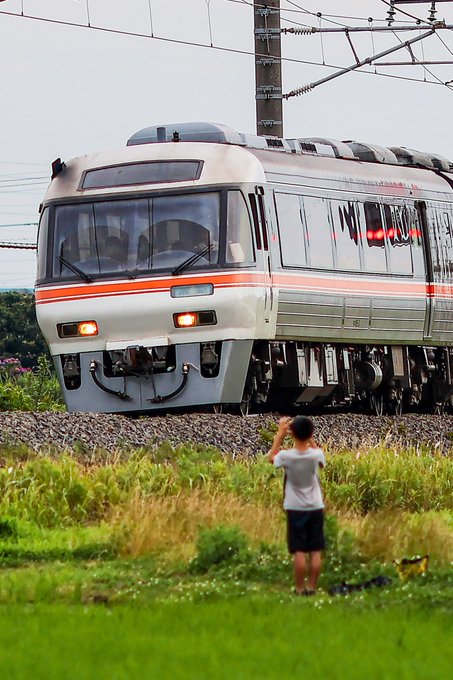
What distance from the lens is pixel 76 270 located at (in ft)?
71.2

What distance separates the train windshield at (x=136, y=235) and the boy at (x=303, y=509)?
35.5 feet

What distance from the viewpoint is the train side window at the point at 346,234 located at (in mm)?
23938

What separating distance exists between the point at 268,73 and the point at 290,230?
184 inches

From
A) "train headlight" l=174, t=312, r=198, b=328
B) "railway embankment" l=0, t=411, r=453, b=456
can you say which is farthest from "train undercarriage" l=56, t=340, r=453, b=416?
"railway embankment" l=0, t=411, r=453, b=456

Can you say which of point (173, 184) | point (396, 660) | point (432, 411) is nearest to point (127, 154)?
point (173, 184)

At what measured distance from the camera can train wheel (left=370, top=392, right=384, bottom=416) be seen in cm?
2644

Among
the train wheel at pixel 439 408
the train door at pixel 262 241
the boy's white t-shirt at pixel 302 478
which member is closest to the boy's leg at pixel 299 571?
the boy's white t-shirt at pixel 302 478

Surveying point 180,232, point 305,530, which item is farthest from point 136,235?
point 305,530

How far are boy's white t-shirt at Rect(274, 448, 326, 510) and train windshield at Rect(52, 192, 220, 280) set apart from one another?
10858 millimetres

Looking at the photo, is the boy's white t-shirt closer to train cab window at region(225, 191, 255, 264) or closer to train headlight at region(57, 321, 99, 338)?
train cab window at region(225, 191, 255, 264)

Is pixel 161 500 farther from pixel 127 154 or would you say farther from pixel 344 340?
pixel 344 340

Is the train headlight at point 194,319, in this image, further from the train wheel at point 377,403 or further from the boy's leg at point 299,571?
the boy's leg at point 299,571

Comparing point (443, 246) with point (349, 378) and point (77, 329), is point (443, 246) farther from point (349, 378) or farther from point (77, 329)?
point (77, 329)

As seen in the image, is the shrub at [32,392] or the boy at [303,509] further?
the shrub at [32,392]
